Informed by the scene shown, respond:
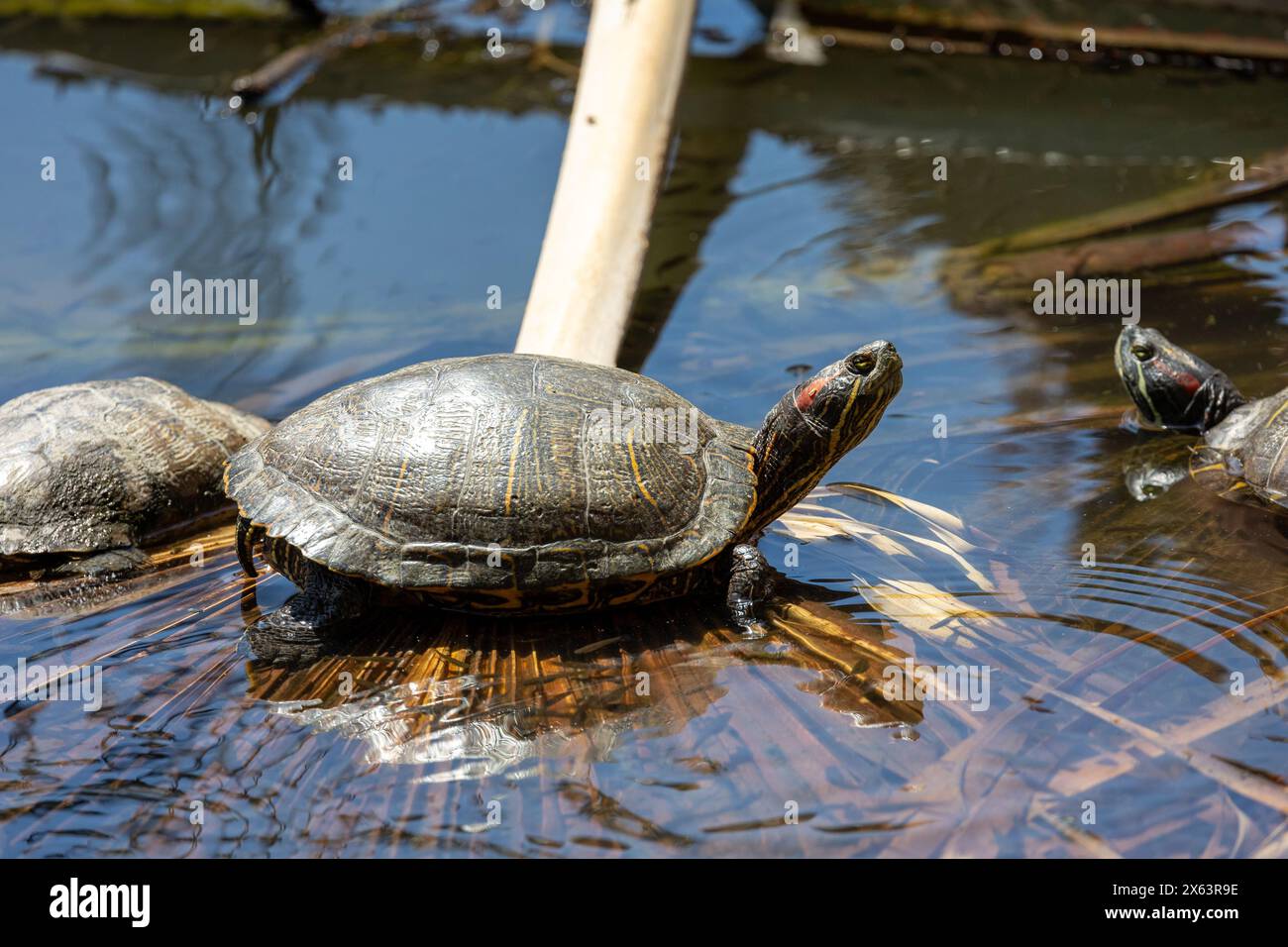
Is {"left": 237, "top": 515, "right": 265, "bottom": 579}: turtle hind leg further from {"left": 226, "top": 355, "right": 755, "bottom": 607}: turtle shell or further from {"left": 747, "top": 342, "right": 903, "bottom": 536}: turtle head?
{"left": 747, "top": 342, "right": 903, "bottom": 536}: turtle head

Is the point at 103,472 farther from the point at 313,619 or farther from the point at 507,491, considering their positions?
the point at 507,491

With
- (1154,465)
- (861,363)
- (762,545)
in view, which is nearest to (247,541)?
(762,545)

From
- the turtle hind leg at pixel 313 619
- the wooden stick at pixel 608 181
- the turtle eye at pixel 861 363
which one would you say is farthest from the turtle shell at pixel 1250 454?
the turtle hind leg at pixel 313 619

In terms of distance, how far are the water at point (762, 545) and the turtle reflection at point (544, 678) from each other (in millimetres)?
17

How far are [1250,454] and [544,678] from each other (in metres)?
3.60

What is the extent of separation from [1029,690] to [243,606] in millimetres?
3041

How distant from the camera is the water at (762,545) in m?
3.30

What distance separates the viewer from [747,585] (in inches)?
169

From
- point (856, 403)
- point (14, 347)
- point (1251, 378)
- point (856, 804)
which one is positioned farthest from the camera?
point (14, 347)

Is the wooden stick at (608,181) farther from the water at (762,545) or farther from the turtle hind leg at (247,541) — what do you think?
the turtle hind leg at (247,541)

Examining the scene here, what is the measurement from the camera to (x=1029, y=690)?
3705 millimetres

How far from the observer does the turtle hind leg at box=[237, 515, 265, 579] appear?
4375 millimetres

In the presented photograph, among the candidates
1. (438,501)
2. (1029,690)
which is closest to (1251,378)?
(1029,690)
